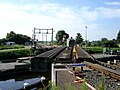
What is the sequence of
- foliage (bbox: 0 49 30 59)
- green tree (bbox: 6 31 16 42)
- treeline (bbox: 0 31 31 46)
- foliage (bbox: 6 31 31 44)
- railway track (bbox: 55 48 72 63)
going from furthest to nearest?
foliage (bbox: 6 31 31 44)
treeline (bbox: 0 31 31 46)
green tree (bbox: 6 31 16 42)
foliage (bbox: 0 49 30 59)
railway track (bbox: 55 48 72 63)

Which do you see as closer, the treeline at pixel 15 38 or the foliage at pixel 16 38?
the treeline at pixel 15 38

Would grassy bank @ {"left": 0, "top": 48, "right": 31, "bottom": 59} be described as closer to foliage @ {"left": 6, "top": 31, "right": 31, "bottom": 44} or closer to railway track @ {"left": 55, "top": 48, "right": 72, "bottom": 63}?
railway track @ {"left": 55, "top": 48, "right": 72, "bottom": 63}

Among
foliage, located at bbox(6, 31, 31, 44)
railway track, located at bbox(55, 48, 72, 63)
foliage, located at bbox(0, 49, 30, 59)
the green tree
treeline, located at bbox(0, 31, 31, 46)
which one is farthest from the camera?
foliage, located at bbox(6, 31, 31, 44)

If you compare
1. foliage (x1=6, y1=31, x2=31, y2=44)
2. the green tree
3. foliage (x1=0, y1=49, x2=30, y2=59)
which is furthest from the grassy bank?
foliage (x1=6, y1=31, x2=31, y2=44)

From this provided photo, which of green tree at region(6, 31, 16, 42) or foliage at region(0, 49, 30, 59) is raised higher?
green tree at region(6, 31, 16, 42)

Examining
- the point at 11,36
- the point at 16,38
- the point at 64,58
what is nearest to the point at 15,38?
the point at 16,38

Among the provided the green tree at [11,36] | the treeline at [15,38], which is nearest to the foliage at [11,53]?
the treeline at [15,38]

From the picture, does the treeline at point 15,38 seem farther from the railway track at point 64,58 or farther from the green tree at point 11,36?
the railway track at point 64,58

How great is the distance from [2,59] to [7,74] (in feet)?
83.5

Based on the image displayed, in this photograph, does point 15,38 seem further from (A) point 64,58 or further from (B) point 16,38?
(A) point 64,58

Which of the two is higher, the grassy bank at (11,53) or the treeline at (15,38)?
the treeline at (15,38)

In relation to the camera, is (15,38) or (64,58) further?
(15,38)

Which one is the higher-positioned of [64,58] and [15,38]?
[15,38]

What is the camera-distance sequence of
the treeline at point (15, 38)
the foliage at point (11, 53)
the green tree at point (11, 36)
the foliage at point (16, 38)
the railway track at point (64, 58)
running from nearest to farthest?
the railway track at point (64, 58) < the foliage at point (11, 53) < the green tree at point (11, 36) < the treeline at point (15, 38) < the foliage at point (16, 38)
